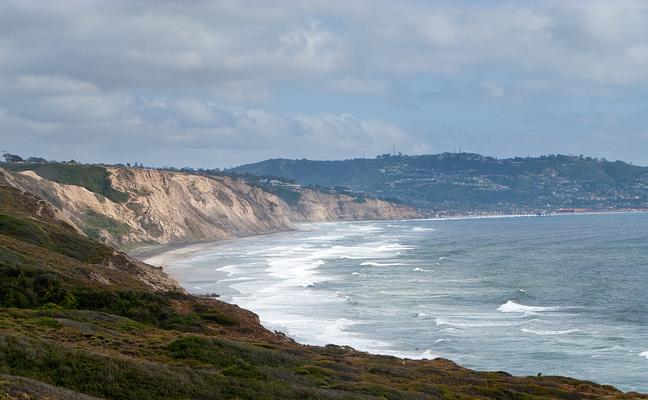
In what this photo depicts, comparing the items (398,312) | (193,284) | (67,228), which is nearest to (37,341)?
(398,312)

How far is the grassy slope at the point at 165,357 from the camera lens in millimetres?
18531

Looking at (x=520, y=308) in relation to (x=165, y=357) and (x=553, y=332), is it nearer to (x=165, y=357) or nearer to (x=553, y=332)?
(x=553, y=332)

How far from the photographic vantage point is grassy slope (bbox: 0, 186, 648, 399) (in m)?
18.5

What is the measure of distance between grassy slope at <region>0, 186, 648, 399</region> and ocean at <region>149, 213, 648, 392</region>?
31.1 feet

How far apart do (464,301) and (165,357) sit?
141 feet

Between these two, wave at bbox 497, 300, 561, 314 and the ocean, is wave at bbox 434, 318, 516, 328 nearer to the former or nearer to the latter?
the ocean

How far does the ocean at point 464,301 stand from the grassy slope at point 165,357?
9.47m

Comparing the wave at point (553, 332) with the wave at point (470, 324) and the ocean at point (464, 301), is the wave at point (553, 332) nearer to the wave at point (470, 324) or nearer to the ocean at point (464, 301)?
the ocean at point (464, 301)

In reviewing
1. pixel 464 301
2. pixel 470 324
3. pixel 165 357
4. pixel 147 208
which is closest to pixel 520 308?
pixel 464 301

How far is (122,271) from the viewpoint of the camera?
53500mm

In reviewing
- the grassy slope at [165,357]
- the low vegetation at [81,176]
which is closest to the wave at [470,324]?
the grassy slope at [165,357]

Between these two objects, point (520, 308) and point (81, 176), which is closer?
point (520, 308)

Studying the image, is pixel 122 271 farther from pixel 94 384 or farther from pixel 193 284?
pixel 94 384

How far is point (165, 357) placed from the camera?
23766mm
